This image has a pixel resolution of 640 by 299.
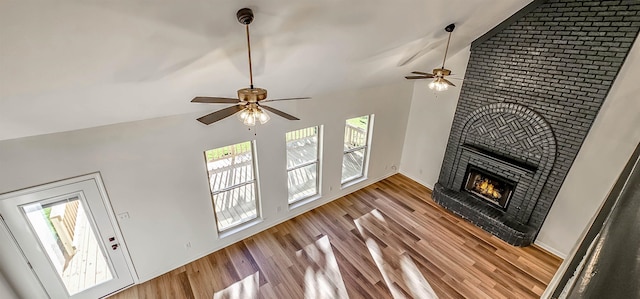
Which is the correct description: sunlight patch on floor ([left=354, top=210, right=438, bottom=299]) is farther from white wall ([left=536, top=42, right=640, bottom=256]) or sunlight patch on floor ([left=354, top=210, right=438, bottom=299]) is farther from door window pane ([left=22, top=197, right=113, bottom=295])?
door window pane ([left=22, top=197, right=113, bottom=295])

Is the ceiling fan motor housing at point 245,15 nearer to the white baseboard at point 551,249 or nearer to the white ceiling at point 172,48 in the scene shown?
the white ceiling at point 172,48

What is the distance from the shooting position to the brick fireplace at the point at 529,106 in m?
4.05

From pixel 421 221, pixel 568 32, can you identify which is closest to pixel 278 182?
pixel 421 221

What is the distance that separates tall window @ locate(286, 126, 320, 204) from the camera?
5.85 m

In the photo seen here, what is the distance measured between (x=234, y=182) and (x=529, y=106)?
550 centimetres

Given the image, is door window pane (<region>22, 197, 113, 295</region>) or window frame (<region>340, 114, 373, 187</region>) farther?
window frame (<region>340, 114, 373, 187</region>)

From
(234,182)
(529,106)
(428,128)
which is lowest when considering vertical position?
(234,182)

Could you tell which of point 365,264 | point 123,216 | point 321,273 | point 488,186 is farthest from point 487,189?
point 123,216

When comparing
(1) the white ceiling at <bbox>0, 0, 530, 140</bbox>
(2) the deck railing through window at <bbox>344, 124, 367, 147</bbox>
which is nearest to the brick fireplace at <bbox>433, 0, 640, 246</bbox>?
(1) the white ceiling at <bbox>0, 0, 530, 140</bbox>

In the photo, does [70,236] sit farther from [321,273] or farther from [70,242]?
[321,273]

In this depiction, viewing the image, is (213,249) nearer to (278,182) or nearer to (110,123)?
(278,182)

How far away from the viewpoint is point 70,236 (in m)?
3.82

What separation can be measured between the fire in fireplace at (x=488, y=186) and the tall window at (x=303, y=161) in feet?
10.8

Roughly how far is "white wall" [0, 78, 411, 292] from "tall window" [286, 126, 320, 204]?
25 centimetres
